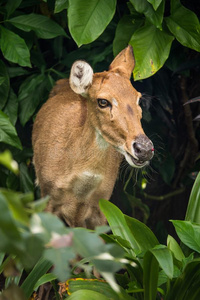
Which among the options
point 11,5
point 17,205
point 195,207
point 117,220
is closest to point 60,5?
point 11,5

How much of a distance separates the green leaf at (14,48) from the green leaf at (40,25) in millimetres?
129

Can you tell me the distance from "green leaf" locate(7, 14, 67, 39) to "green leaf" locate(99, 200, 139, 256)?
1.47 meters

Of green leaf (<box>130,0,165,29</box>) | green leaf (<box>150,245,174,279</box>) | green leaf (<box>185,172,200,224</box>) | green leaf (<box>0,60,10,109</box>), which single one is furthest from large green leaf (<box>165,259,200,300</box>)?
green leaf (<box>0,60,10,109</box>)

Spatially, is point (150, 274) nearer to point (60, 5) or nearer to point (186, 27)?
point (186, 27)

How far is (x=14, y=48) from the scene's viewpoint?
381 centimetres

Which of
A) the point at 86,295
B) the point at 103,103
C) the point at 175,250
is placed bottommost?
the point at 175,250

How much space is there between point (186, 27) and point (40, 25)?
43.3 inches

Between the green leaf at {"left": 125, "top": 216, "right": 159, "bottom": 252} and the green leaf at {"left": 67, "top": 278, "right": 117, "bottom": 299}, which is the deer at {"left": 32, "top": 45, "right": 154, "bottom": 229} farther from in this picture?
the green leaf at {"left": 67, "top": 278, "right": 117, "bottom": 299}

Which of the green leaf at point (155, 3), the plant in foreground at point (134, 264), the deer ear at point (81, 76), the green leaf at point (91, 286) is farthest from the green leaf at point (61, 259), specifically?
the green leaf at point (155, 3)

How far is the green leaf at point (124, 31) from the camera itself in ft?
12.1

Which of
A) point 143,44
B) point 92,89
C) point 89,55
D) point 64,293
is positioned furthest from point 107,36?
point 64,293

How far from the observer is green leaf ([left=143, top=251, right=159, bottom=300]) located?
2.73 m

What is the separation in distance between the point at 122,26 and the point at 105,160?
106 cm

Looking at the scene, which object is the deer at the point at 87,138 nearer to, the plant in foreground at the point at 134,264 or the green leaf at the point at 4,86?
the plant in foreground at the point at 134,264
